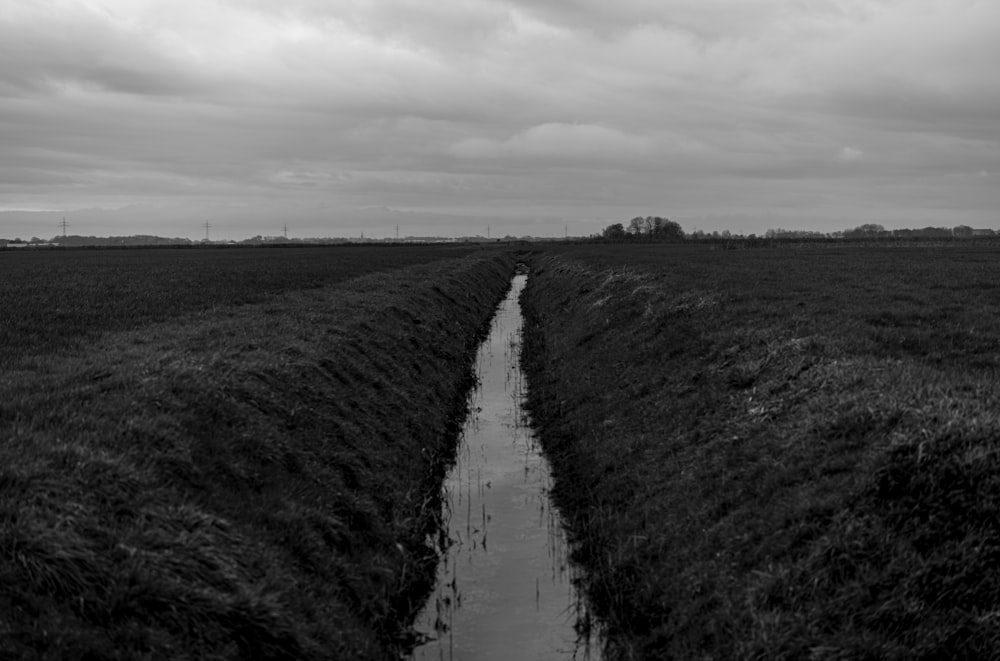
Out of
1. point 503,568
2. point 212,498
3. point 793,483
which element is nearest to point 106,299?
point 212,498

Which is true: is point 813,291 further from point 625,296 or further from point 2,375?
point 2,375

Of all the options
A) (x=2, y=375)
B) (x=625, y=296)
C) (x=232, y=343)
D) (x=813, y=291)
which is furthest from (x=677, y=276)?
(x=2, y=375)

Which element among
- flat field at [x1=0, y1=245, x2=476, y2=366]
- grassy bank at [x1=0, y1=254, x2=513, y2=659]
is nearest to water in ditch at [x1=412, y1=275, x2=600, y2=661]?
grassy bank at [x1=0, y1=254, x2=513, y2=659]

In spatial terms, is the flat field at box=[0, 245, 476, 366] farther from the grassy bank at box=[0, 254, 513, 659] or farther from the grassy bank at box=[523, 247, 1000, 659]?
the grassy bank at box=[523, 247, 1000, 659]

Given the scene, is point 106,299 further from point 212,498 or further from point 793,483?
point 793,483

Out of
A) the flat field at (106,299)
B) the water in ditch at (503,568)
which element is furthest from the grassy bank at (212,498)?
the flat field at (106,299)
